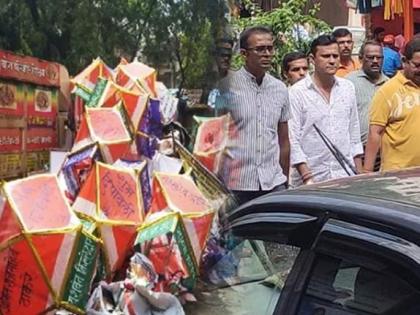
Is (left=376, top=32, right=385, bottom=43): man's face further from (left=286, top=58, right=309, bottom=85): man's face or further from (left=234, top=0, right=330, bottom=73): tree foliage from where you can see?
(left=286, top=58, right=309, bottom=85): man's face

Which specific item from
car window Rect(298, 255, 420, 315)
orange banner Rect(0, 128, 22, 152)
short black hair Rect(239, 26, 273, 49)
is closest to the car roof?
car window Rect(298, 255, 420, 315)

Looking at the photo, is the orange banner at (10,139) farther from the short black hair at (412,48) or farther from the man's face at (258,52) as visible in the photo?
the short black hair at (412,48)

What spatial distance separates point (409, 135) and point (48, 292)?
2.66 meters

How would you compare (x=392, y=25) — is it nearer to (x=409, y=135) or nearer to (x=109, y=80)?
(x=409, y=135)

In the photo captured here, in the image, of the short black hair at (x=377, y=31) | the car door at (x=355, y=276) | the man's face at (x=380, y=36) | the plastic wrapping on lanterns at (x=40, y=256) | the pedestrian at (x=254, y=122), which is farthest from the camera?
the short black hair at (x=377, y=31)

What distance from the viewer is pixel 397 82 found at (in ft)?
18.1

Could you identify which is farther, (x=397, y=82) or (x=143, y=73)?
(x=397, y=82)

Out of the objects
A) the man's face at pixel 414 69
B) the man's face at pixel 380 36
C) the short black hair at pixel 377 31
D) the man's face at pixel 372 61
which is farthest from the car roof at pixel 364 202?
the short black hair at pixel 377 31

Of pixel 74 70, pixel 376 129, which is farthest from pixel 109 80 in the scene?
pixel 376 129

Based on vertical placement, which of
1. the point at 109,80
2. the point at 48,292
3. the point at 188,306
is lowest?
the point at 188,306

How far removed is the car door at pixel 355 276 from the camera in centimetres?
189

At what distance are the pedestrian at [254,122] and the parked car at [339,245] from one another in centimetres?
253

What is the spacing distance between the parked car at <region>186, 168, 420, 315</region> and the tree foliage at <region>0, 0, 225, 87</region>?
2119 millimetres

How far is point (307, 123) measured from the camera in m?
5.50
